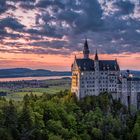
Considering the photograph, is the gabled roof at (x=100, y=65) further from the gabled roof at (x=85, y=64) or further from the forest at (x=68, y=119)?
the forest at (x=68, y=119)

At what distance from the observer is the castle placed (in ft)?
515

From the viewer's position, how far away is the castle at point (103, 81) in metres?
157

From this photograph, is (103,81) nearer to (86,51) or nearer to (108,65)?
(108,65)

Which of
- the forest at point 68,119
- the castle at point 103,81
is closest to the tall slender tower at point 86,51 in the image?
the castle at point 103,81

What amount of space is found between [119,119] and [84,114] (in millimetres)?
13246

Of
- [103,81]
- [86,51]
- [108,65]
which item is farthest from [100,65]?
[86,51]

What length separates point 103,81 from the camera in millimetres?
160250

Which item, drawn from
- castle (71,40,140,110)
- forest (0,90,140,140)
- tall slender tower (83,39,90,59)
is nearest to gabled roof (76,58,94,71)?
castle (71,40,140,110)

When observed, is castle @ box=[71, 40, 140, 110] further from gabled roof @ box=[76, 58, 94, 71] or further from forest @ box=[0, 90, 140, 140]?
forest @ box=[0, 90, 140, 140]

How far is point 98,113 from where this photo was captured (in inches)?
5709

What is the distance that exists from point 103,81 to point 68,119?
1173 inches

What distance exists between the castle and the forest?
15.6ft

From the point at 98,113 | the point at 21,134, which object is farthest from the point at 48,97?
the point at 21,134

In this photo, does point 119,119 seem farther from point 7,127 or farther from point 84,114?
point 7,127
